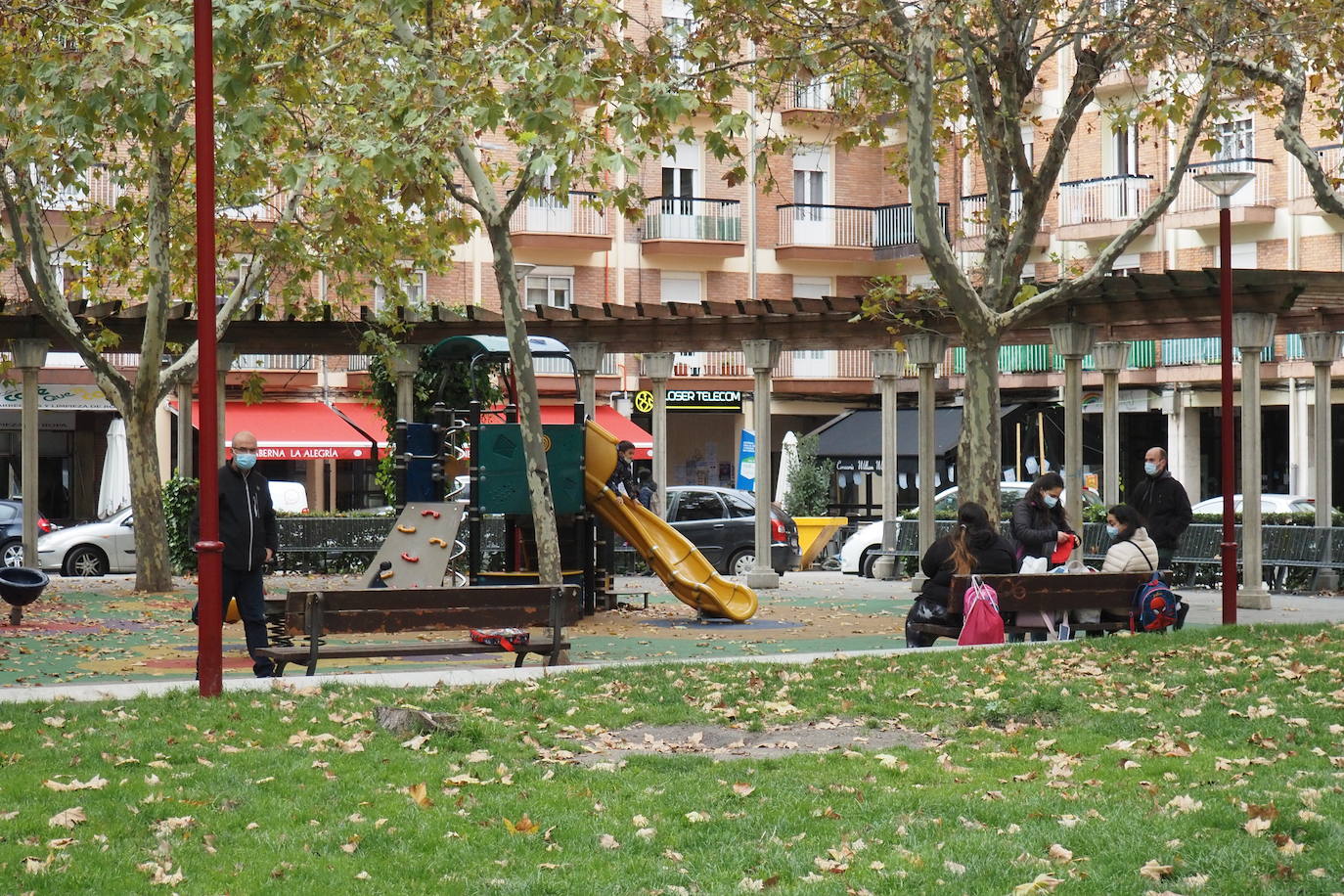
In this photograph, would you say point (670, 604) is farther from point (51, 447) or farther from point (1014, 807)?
point (51, 447)

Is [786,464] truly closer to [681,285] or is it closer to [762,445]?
[681,285]

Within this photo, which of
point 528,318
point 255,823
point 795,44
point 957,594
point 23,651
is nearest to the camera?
point 255,823

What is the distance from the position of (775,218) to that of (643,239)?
377cm

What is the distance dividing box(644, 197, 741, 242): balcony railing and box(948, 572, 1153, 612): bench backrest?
3073cm

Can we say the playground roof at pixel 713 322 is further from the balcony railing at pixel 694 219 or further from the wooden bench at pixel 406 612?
the balcony railing at pixel 694 219

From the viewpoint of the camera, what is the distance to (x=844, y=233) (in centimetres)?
4588

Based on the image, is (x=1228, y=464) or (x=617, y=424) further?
(x=617, y=424)

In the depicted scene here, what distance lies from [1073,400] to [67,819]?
16387 mm

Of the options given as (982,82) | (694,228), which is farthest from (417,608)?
(694,228)

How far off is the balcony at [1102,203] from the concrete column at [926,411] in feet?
62.5

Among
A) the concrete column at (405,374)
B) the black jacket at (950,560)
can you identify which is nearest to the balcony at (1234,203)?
the concrete column at (405,374)

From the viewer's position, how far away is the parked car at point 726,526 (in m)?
26.2

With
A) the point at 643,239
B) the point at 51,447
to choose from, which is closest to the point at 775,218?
the point at 643,239

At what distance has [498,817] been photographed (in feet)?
22.9
